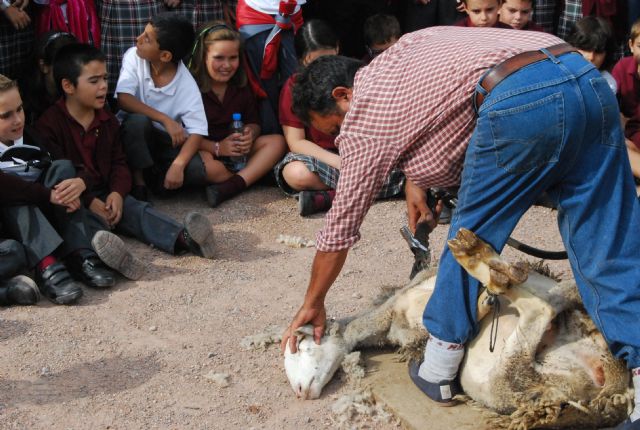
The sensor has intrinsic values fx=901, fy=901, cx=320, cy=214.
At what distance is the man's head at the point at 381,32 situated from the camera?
625 cm

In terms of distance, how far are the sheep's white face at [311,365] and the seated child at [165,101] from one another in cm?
221

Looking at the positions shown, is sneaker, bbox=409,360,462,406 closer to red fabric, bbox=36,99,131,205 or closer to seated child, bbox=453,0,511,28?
red fabric, bbox=36,99,131,205

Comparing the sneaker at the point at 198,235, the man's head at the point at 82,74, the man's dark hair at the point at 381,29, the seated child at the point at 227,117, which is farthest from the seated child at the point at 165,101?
the man's dark hair at the point at 381,29

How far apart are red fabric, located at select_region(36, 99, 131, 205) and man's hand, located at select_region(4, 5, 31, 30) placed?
72cm

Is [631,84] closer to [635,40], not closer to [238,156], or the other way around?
[635,40]

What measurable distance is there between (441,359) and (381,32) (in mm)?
3395

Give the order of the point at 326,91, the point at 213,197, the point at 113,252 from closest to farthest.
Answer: the point at 326,91
the point at 113,252
the point at 213,197

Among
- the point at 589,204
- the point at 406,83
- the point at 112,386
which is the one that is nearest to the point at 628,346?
the point at 589,204

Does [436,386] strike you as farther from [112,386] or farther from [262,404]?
[112,386]

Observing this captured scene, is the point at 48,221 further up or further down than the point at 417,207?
further down

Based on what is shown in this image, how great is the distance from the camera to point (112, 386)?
3.62 metres

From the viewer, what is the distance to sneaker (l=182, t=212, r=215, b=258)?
4.69 m

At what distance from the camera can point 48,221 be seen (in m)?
4.62

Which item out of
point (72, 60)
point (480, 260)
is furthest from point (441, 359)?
point (72, 60)
